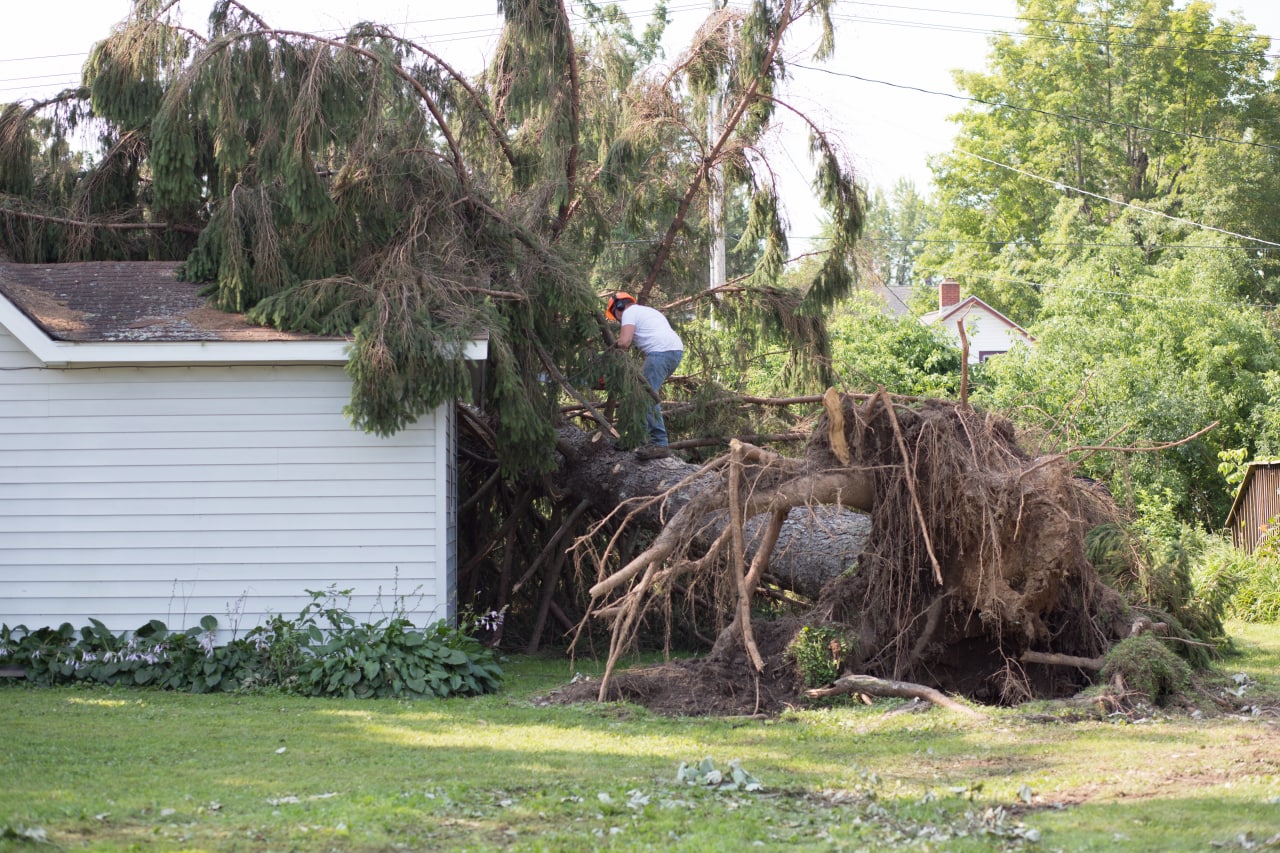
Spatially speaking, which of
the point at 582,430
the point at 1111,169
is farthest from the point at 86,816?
the point at 1111,169

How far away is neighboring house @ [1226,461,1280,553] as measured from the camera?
15406 mm

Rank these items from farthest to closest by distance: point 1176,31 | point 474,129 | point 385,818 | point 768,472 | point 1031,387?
point 1176,31, point 1031,387, point 474,129, point 768,472, point 385,818

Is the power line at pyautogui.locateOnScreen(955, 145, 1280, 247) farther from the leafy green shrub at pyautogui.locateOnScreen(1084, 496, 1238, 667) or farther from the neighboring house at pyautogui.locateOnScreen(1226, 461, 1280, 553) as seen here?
the leafy green shrub at pyautogui.locateOnScreen(1084, 496, 1238, 667)

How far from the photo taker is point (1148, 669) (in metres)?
7.66

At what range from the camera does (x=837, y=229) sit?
12312 mm

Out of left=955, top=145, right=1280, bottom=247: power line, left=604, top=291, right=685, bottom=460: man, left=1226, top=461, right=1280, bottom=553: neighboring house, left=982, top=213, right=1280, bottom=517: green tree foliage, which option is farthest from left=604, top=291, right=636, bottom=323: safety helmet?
left=955, top=145, right=1280, bottom=247: power line

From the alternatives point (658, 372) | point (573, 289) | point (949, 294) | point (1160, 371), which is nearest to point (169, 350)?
point (573, 289)

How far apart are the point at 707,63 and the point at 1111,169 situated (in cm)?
2612

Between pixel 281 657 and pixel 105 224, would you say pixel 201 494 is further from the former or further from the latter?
pixel 105 224

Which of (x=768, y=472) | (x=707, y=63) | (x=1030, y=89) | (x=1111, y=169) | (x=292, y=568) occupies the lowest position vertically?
(x=292, y=568)

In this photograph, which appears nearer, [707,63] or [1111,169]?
[707,63]

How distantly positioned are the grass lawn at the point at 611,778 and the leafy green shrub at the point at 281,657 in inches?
18.0

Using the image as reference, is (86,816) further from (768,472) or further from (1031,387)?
(1031,387)

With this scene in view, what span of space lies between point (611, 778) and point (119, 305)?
22.1 ft
